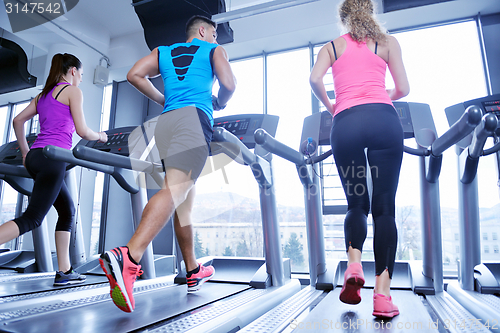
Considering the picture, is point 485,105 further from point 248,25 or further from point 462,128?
point 248,25

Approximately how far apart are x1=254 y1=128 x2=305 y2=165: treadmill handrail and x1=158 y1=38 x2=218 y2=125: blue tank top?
0.33m

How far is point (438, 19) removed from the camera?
11.5 feet

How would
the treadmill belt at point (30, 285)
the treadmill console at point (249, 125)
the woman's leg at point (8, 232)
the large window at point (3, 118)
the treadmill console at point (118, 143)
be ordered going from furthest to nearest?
1. the large window at point (3, 118)
2. the treadmill console at point (118, 143)
3. the treadmill console at point (249, 125)
4. the treadmill belt at point (30, 285)
5. the woman's leg at point (8, 232)

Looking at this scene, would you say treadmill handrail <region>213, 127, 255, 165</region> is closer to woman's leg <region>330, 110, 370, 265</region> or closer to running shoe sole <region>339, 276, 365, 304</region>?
woman's leg <region>330, 110, 370, 265</region>

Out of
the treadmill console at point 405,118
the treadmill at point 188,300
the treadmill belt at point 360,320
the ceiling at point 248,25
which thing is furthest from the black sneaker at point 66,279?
the ceiling at point 248,25

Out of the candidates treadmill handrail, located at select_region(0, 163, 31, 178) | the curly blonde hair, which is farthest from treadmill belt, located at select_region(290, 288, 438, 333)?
treadmill handrail, located at select_region(0, 163, 31, 178)

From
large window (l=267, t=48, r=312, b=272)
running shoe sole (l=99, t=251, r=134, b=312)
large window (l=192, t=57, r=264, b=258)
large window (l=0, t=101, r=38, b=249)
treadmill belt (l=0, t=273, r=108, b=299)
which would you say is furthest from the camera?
large window (l=0, t=101, r=38, b=249)

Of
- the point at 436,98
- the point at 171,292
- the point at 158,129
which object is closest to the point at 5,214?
the point at 171,292

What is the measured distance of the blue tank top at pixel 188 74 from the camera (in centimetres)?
154

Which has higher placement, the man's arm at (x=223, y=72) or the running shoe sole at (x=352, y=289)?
the man's arm at (x=223, y=72)

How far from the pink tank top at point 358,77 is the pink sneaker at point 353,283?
67cm

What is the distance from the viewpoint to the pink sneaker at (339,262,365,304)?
1182 millimetres

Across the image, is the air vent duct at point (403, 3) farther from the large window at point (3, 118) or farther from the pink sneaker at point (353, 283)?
the large window at point (3, 118)

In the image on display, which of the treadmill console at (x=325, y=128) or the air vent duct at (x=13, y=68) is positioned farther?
the air vent duct at (x=13, y=68)
